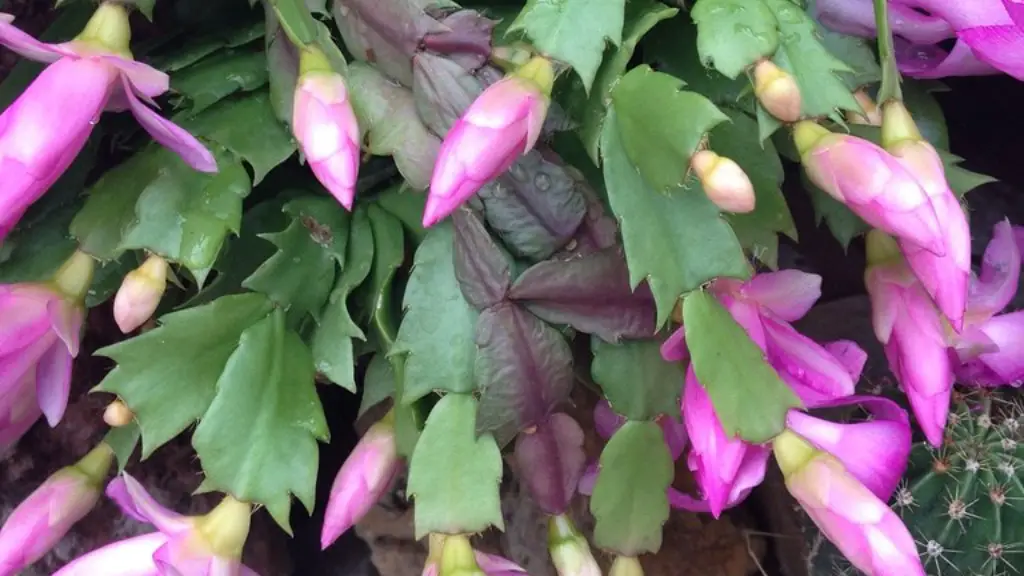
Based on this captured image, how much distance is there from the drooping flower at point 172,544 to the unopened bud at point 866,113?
540 millimetres

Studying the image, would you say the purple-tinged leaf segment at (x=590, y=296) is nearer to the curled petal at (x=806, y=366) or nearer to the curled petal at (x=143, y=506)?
the curled petal at (x=806, y=366)

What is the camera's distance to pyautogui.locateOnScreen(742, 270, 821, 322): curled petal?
663mm

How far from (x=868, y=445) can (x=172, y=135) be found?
521mm

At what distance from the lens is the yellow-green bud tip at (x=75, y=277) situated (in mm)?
670

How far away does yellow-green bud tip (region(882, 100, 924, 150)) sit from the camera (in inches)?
23.1

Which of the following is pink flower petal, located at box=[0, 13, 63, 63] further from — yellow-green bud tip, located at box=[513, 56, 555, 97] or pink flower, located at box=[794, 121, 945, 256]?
pink flower, located at box=[794, 121, 945, 256]

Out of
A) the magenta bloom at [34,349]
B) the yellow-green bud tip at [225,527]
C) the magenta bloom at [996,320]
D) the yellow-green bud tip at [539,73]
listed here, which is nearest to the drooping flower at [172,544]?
the yellow-green bud tip at [225,527]

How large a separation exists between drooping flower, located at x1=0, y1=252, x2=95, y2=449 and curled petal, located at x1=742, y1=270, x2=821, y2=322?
Result: 510 mm

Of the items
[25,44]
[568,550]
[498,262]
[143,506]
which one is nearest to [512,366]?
[498,262]

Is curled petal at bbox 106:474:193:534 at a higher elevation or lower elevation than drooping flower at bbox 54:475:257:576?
higher

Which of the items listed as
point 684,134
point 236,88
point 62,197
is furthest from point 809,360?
point 62,197

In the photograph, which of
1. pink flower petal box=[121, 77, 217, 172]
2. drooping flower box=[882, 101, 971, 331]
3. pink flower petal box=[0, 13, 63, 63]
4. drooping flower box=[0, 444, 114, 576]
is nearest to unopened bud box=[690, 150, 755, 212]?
drooping flower box=[882, 101, 971, 331]

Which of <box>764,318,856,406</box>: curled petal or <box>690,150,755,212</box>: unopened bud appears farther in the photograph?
<box>764,318,856,406</box>: curled petal

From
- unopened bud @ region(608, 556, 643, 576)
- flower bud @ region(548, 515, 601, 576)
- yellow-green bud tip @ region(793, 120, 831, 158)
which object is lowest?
unopened bud @ region(608, 556, 643, 576)
